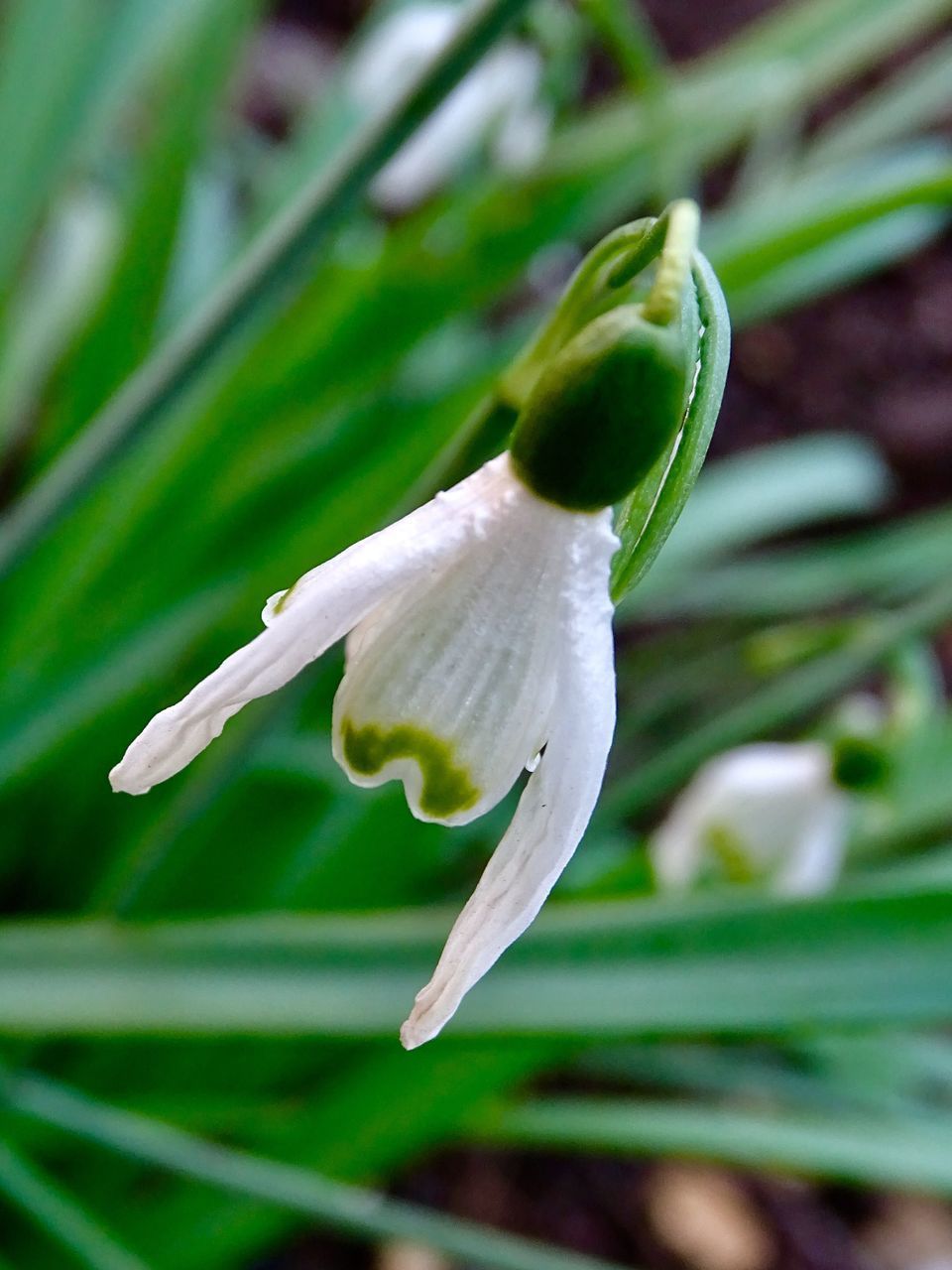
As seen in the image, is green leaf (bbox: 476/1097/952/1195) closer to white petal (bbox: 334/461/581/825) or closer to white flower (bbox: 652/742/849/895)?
white flower (bbox: 652/742/849/895)

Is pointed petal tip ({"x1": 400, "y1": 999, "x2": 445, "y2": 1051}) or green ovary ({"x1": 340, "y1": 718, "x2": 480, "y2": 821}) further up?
green ovary ({"x1": 340, "y1": 718, "x2": 480, "y2": 821})

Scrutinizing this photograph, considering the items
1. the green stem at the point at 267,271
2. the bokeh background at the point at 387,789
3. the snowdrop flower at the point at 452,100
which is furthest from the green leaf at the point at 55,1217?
the snowdrop flower at the point at 452,100

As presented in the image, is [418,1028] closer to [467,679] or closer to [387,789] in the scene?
[467,679]

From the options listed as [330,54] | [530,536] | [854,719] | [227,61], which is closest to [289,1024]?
[530,536]

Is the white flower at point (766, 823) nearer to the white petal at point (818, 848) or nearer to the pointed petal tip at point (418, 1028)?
the white petal at point (818, 848)

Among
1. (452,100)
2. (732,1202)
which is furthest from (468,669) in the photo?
(732,1202)

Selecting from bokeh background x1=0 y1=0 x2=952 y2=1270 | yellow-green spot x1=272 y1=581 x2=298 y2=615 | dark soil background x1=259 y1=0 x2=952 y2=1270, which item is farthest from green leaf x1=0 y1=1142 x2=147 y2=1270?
dark soil background x1=259 y1=0 x2=952 y2=1270
